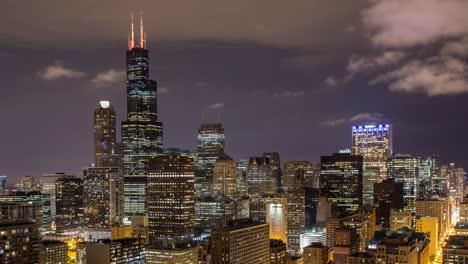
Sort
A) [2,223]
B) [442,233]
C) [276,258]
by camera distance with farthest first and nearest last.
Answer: [442,233] < [276,258] < [2,223]

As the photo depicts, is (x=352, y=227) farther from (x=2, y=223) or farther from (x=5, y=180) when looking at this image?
(x=5, y=180)

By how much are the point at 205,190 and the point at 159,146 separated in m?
20.1

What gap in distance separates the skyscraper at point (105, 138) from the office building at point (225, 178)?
32727 mm

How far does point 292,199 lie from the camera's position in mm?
139250

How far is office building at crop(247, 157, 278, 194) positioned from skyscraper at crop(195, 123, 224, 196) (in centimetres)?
1197

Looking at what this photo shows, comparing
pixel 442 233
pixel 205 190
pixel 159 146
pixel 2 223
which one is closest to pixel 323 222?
pixel 442 233

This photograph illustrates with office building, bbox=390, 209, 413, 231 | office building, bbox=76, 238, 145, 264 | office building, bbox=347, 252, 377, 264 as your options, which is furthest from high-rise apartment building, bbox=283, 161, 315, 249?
office building, bbox=347, 252, 377, 264

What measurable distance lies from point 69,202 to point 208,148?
54642 mm

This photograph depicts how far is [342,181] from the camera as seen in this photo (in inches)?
5910

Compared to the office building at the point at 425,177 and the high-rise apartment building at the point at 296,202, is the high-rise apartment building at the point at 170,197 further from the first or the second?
the office building at the point at 425,177

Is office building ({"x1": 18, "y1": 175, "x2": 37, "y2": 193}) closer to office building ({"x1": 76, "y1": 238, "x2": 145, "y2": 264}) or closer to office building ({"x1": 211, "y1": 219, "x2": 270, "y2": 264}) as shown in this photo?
office building ({"x1": 76, "y1": 238, "x2": 145, "y2": 264})

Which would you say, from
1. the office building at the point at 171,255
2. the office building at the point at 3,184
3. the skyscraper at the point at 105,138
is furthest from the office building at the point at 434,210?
the office building at the point at 3,184

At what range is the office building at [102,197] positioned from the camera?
145 m

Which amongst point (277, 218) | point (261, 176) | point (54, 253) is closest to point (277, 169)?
point (261, 176)
